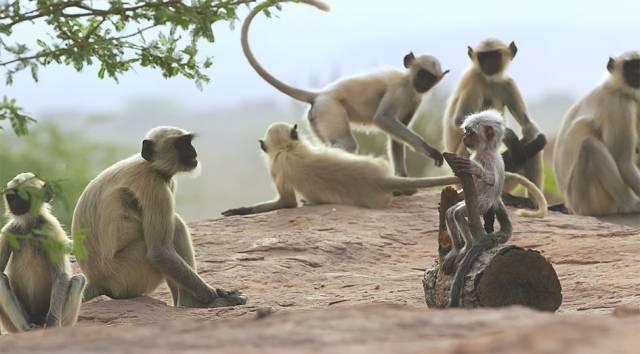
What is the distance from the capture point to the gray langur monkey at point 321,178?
1082cm

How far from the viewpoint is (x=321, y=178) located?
35.4 feet

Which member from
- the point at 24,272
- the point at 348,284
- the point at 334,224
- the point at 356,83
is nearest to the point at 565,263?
the point at 348,284

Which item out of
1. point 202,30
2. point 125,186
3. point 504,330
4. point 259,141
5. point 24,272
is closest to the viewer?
point 504,330

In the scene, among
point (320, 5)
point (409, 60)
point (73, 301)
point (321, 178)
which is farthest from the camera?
point (409, 60)

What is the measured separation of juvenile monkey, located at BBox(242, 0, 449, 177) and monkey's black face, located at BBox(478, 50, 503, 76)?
24.6 inches

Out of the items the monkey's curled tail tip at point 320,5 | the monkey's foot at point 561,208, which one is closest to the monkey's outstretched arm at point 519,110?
the monkey's foot at point 561,208

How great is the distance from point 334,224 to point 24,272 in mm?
3842

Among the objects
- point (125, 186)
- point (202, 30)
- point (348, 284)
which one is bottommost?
point (348, 284)

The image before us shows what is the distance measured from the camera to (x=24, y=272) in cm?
656

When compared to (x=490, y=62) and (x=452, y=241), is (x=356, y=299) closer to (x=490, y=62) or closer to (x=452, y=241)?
(x=452, y=241)

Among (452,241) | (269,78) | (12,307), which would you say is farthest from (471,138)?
(269,78)

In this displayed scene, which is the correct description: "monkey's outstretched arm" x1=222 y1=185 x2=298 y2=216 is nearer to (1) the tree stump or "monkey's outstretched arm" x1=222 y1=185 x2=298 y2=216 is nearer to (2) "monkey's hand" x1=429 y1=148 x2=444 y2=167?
(2) "monkey's hand" x1=429 y1=148 x2=444 y2=167

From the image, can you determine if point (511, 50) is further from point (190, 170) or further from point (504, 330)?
point (504, 330)

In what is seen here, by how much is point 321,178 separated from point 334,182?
119 mm
